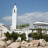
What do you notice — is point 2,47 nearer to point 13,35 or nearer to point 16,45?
point 16,45

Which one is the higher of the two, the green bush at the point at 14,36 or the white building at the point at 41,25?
the white building at the point at 41,25

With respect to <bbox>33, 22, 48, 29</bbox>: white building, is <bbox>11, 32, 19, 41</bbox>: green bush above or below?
below

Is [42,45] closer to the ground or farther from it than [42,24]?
closer to the ground

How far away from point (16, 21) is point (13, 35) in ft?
55.8

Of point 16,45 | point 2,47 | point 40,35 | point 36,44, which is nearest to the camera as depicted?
point 2,47

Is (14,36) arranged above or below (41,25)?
below

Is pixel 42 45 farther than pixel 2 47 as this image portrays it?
Yes

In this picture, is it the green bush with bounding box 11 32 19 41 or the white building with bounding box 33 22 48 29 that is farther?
the white building with bounding box 33 22 48 29

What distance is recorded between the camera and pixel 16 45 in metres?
14.9

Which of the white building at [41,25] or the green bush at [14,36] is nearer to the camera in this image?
the green bush at [14,36]

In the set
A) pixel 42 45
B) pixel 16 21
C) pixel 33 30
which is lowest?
pixel 42 45

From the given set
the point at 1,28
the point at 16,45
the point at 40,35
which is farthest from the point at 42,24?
the point at 16,45

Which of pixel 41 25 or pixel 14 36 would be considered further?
pixel 41 25

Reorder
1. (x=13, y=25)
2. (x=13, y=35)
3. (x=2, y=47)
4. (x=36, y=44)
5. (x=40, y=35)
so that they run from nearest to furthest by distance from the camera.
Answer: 1. (x=2, y=47)
2. (x=36, y=44)
3. (x=13, y=35)
4. (x=40, y=35)
5. (x=13, y=25)
